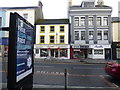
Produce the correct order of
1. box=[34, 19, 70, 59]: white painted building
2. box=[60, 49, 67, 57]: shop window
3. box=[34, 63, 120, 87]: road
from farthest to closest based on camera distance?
1. box=[60, 49, 67, 57]: shop window
2. box=[34, 19, 70, 59]: white painted building
3. box=[34, 63, 120, 87]: road

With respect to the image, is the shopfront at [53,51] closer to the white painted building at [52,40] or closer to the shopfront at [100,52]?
the white painted building at [52,40]

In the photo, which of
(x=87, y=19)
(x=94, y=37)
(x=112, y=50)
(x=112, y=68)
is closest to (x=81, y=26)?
(x=87, y=19)

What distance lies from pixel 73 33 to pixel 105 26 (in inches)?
264

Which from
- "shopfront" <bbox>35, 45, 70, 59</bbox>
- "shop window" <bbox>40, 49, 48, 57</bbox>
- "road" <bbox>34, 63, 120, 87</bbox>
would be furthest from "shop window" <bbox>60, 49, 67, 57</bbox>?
"road" <bbox>34, 63, 120, 87</bbox>

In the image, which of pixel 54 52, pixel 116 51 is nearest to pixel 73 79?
pixel 54 52

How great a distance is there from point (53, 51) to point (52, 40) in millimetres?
2306

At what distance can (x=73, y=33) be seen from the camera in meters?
25.2

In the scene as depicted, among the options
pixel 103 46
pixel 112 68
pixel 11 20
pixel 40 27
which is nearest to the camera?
pixel 11 20

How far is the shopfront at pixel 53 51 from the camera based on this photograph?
2489cm

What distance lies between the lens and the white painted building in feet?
82.1

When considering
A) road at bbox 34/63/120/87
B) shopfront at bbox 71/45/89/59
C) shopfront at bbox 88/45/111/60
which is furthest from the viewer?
shopfront at bbox 71/45/89/59

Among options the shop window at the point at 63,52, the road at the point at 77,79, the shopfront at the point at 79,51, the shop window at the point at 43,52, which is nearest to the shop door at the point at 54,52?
the shop window at the point at 63,52

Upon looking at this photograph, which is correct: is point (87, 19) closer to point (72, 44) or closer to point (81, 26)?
point (81, 26)

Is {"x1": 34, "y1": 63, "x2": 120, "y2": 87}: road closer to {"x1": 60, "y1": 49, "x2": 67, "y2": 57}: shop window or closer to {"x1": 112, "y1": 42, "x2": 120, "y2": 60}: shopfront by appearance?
{"x1": 60, "y1": 49, "x2": 67, "y2": 57}: shop window
